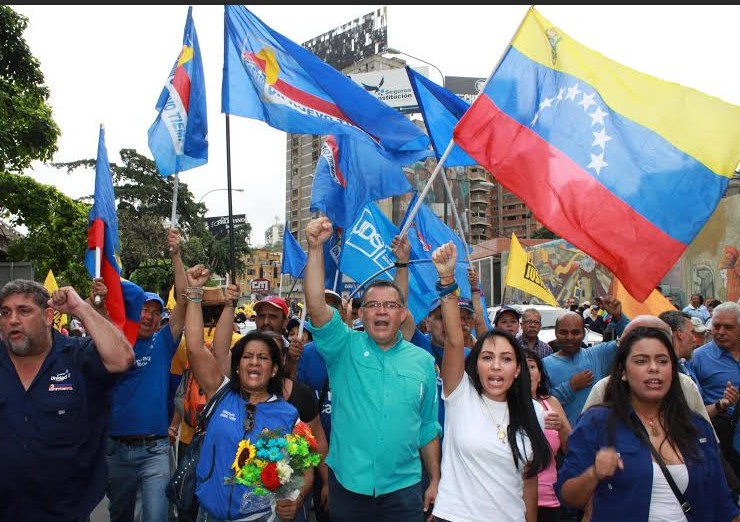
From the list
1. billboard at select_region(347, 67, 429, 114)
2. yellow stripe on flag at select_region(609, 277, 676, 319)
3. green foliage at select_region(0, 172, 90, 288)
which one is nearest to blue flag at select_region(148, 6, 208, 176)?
yellow stripe on flag at select_region(609, 277, 676, 319)

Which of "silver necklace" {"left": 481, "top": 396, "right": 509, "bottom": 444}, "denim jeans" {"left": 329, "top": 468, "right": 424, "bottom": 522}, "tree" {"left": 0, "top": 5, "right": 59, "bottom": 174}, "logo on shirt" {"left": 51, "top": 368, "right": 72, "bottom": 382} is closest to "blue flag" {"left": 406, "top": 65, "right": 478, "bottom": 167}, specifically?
"silver necklace" {"left": 481, "top": 396, "right": 509, "bottom": 444}

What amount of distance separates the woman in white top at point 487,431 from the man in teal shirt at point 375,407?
315mm

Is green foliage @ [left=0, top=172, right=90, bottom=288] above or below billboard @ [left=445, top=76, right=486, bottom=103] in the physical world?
below

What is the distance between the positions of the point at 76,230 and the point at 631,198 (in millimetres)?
22624

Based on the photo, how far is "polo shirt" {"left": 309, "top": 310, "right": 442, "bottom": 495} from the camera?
3.90 metres

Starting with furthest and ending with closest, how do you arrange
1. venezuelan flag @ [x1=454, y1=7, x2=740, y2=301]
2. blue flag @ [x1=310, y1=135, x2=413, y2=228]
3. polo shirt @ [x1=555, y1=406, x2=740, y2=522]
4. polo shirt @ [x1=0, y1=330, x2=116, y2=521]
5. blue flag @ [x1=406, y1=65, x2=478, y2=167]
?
blue flag @ [x1=310, y1=135, x2=413, y2=228], blue flag @ [x1=406, y1=65, x2=478, y2=167], venezuelan flag @ [x1=454, y1=7, x2=740, y2=301], polo shirt @ [x1=0, y1=330, x2=116, y2=521], polo shirt @ [x1=555, y1=406, x2=740, y2=522]

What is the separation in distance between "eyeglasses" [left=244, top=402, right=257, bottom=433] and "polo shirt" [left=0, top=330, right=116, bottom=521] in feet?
2.39

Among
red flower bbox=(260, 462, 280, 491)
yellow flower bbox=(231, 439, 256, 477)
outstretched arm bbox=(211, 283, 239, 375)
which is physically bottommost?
red flower bbox=(260, 462, 280, 491)

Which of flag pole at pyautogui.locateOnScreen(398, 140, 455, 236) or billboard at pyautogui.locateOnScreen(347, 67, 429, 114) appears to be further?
billboard at pyautogui.locateOnScreen(347, 67, 429, 114)

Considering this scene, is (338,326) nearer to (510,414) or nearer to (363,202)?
(510,414)

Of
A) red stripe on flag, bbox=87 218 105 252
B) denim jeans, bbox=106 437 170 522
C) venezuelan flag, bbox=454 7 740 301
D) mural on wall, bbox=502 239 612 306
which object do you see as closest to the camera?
venezuelan flag, bbox=454 7 740 301

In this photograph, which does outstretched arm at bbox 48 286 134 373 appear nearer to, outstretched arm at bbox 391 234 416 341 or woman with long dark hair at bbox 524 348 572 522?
outstretched arm at bbox 391 234 416 341

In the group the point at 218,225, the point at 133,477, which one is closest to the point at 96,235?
the point at 133,477

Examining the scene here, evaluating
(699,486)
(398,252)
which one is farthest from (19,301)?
(699,486)
